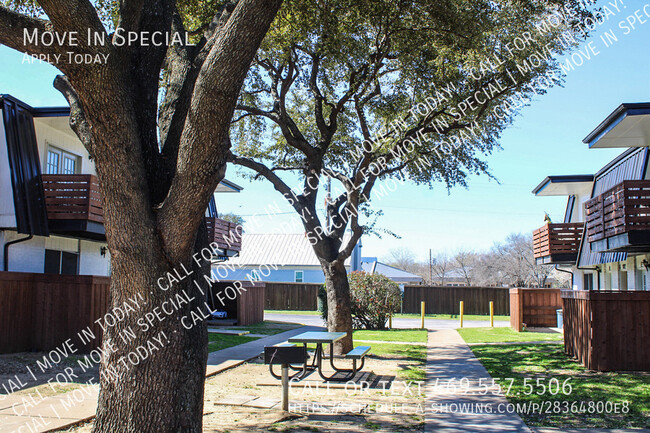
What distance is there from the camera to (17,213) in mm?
15211

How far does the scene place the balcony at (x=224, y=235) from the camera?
25750 mm

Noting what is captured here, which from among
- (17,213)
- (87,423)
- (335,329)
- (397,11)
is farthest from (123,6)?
(17,213)

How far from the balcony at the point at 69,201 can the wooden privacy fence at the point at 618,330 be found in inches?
497

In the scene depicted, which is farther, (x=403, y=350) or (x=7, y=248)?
(x=403, y=350)

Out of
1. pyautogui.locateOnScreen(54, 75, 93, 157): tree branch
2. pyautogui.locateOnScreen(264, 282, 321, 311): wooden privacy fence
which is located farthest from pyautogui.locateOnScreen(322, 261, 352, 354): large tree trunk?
pyautogui.locateOnScreen(264, 282, 321, 311): wooden privacy fence

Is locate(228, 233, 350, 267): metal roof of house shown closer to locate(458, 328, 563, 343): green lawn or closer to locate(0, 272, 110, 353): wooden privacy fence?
locate(458, 328, 563, 343): green lawn

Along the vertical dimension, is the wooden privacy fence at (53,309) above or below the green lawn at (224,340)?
above

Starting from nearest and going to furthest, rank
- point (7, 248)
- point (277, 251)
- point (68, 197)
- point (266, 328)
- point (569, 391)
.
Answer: point (569, 391)
point (7, 248)
point (68, 197)
point (266, 328)
point (277, 251)

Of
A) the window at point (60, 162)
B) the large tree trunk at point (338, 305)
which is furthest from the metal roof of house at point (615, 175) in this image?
the window at point (60, 162)

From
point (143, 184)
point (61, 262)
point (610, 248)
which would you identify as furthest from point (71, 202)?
point (610, 248)

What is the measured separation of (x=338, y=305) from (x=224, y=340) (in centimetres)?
503

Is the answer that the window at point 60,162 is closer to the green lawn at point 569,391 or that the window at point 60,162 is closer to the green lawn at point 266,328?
the green lawn at point 266,328

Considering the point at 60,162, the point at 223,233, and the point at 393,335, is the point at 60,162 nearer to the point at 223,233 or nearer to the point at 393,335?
the point at 223,233

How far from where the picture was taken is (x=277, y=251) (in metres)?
47.8
